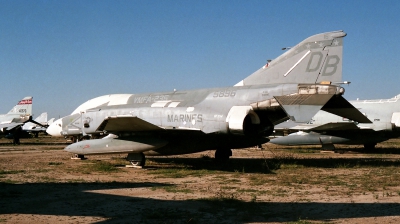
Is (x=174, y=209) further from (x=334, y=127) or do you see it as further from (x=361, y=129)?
(x=361, y=129)

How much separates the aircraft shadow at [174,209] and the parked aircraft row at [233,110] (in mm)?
4324

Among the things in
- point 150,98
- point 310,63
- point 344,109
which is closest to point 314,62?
point 310,63

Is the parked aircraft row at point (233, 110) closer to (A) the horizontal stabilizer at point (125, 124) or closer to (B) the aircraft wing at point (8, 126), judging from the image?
(A) the horizontal stabilizer at point (125, 124)

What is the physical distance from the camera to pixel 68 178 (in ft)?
38.0

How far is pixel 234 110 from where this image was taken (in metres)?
12.7

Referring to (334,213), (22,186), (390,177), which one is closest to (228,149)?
(390,177)

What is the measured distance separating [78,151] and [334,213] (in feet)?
33.8

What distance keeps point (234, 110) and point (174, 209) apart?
6.10 meters

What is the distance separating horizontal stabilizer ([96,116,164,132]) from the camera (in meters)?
12.7

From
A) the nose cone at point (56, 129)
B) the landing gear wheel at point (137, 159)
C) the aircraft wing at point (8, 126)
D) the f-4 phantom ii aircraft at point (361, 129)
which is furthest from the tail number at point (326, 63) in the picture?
the aircraft wing at point (8, 126)

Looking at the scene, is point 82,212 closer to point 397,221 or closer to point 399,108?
point 397,221

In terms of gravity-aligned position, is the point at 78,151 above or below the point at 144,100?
below

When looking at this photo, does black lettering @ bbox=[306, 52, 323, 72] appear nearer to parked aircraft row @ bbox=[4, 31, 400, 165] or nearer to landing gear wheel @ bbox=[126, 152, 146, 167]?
parked aircraft row @ bbox=[4, 31, 400, 165]

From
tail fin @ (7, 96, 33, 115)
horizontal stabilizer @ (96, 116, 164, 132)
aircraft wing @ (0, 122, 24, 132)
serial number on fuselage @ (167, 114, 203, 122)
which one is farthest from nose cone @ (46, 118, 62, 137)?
tail fin @ (7, 96, 33, 115)
